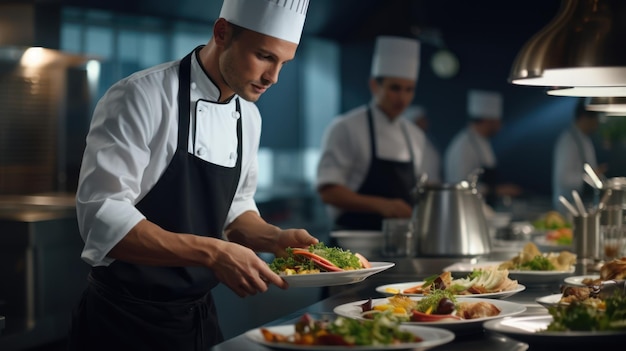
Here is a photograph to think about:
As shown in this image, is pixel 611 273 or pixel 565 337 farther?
pixel 611 273

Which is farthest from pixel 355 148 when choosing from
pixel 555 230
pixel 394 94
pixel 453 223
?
pixel 453 223

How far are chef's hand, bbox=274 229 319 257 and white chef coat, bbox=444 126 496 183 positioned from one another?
584cm

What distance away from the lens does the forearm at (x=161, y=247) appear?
2.05 meters

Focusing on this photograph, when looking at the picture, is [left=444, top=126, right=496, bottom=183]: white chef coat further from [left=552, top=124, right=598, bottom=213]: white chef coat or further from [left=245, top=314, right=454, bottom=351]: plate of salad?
[left=245, top=314, right=454, bottom=351]: plate of salad

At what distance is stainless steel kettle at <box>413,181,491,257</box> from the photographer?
3357 mm

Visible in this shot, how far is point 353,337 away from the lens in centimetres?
155

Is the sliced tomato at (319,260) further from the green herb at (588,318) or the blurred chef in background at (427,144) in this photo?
the blurred chef in background at (427,144)

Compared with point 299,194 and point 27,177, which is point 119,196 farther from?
point 299,194

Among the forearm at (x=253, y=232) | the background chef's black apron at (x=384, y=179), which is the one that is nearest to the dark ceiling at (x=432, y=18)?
the background chef's black apron at (x=384, y=179)

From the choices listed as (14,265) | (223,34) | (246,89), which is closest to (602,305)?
(246,89)

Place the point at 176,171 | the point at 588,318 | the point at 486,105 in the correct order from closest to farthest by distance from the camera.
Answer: the point at 588,318, the point at 176,171, the point at 486,105

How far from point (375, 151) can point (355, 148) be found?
0.11 meters

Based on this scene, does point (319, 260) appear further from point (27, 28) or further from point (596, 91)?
point (27, 28)

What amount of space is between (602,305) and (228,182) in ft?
3.77
